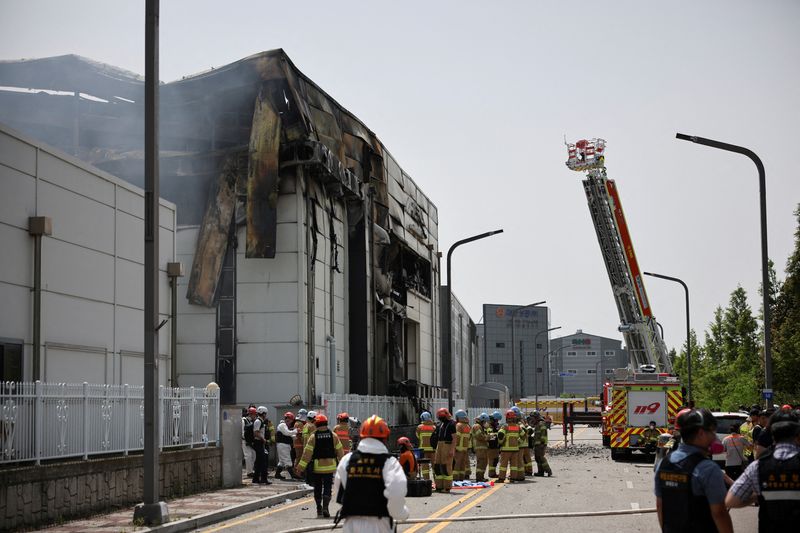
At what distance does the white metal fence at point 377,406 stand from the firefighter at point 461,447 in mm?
8302

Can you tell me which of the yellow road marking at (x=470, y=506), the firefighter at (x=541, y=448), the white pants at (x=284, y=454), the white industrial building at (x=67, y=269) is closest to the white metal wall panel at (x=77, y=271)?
the white industrial building at (x=67, y=269)

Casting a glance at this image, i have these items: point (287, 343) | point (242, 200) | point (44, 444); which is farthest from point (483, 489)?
point (242, 200)

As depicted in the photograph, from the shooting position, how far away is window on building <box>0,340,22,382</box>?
18953mm

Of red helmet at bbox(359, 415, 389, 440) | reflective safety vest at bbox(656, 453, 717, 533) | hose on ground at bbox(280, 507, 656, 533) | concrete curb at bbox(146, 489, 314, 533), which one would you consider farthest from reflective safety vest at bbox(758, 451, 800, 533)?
concrete curb at bbox(146, 489, 314, 533)

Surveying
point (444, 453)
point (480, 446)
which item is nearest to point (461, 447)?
point (444, 453)

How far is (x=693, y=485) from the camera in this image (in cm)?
707

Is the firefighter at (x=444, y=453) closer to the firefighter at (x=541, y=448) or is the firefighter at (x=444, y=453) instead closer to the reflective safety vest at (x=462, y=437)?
the reflective safety vest at (x=462, y=437)

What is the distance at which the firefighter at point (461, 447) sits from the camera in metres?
23.1

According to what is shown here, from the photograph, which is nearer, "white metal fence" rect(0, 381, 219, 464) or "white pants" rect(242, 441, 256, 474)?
"white metal fence" rect(0, 381, 219, 464)

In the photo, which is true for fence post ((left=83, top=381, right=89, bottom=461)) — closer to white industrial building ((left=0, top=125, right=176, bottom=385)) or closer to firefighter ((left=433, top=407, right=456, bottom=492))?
white industrial building ((left=0, top=125, right=176, bottom=385))

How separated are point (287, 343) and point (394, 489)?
83.1ft

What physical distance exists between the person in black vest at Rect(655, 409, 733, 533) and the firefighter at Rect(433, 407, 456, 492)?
1446cm

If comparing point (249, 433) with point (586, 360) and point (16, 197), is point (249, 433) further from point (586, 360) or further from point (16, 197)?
point (586, 360)

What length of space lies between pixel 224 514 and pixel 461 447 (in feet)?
24.2
